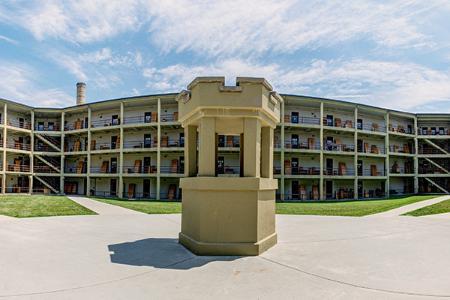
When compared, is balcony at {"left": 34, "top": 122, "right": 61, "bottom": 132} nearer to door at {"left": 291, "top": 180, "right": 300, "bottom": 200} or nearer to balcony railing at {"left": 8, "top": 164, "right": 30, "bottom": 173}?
balcony railing at {"left": 8, "top": 164, "right": 30, "bottom": 173}

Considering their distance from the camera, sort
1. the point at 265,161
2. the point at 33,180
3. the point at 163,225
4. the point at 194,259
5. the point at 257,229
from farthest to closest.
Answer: the point at 33,180, the point at 163,225, the point at 265,161, the point at 257,229, the point at 194,259

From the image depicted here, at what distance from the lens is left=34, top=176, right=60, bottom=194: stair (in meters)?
41.7

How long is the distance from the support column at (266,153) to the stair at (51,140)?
4182 centimetres

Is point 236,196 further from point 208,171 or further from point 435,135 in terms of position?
point 435,135

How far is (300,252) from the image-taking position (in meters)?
6.96

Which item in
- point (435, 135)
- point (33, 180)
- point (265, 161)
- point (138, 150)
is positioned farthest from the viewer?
point (435, 135)

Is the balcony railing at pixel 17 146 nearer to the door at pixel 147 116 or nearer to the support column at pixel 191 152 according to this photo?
the door at pixel 147 116

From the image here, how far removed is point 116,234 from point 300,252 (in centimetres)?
531

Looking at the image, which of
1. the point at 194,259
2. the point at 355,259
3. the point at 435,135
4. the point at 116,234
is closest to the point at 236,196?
the point at 194,259

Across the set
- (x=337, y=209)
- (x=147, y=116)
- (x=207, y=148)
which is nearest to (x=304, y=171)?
(x=337, y=209)

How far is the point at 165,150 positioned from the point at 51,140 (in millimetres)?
18193

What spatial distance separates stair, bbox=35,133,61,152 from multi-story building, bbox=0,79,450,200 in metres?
0.13

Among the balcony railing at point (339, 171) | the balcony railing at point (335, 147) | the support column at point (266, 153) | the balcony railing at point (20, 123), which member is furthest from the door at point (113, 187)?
the support column at point (266, 153)

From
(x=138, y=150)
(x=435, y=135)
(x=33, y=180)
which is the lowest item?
(x=33, y=180)
